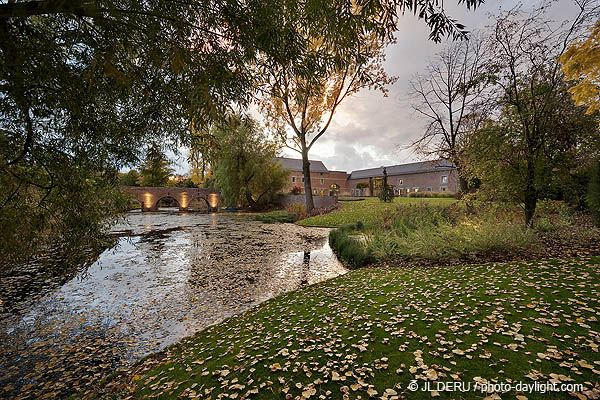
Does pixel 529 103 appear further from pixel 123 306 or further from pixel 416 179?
pixel 416 179

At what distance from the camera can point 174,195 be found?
34.0 metres

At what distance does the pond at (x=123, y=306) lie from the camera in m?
3.25

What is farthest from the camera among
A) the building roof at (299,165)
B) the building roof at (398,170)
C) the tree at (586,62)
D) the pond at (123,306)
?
the building roof at (299,165)

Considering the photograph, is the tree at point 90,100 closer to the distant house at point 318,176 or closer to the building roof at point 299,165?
the distant house at point 318,176

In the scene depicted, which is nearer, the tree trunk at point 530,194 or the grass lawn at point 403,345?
the grass lawn at point 403,345

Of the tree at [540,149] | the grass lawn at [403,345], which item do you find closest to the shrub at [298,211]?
the tree at [540,149]

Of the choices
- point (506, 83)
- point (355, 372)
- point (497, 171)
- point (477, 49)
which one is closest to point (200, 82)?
point (355, 372)

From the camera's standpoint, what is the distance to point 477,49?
45.9 feet

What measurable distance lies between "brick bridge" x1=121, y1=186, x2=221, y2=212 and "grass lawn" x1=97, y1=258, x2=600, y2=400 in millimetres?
32995

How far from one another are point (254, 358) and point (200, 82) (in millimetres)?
3016

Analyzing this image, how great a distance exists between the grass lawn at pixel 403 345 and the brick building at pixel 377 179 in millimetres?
26066

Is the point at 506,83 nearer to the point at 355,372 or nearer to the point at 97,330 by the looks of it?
the point at 355,372

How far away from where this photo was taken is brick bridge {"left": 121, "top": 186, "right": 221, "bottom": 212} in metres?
31.9

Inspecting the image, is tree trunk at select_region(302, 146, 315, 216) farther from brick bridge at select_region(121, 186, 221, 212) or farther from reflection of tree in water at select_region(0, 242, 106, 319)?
brick bridge at select_region(121, 186, 221, 212)
